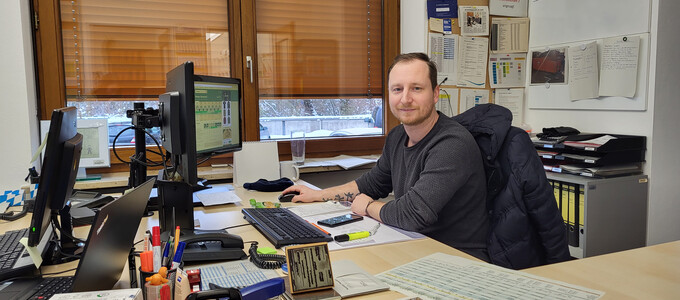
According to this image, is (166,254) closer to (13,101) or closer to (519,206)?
(519,206)

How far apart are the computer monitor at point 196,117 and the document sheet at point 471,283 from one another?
0.64 metres

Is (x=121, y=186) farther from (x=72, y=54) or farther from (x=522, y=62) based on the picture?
(x=522, y=62)

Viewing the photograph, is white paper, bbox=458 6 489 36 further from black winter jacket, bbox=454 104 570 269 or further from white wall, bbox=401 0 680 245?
black winter jacket, bbox=454 104 570 269

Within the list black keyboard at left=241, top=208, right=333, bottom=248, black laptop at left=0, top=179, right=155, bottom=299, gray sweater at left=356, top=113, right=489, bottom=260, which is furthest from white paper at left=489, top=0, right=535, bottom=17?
black laptop at left=0, top=179, right=155, bottom=299

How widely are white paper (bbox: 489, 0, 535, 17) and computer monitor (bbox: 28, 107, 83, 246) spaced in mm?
3070

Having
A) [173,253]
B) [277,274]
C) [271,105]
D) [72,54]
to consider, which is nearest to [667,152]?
[271,105]

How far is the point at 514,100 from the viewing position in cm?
361

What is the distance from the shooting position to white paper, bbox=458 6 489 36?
11.3 feet

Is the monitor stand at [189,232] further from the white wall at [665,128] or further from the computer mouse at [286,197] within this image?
the white wall at [665,128]

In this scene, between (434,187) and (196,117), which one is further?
(196,117)

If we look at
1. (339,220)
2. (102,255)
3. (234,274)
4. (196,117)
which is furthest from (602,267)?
(196,117)

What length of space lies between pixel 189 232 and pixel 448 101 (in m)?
2.50

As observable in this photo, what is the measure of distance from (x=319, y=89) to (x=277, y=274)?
7.91 feet

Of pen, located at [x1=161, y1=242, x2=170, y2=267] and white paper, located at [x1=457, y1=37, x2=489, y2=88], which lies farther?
white paper, located at [x1=457, y1=37, x2=489, y2=88]
